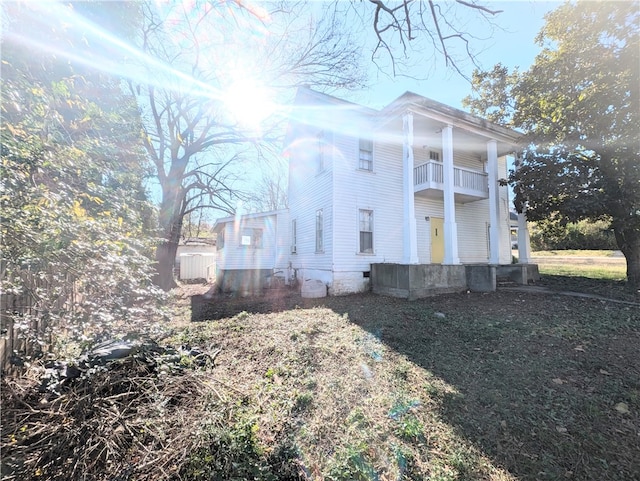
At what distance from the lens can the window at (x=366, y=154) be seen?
34.1 ft

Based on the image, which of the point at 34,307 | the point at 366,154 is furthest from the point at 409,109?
the point at 34,307

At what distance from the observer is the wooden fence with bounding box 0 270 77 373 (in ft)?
7.95

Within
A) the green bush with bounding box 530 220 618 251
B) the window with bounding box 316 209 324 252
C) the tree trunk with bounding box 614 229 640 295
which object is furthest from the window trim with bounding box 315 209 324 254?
the green bush with bounding box 530 220 618 251

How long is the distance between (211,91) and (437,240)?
10867 millimetres

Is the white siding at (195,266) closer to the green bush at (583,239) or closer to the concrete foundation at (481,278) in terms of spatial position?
the concrete foundation at (481,278)

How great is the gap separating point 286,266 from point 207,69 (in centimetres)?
860

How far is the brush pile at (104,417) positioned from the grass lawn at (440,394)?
0.51 metres

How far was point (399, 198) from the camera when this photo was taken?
10766 mm

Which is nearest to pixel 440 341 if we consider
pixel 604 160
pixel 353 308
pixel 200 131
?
pixel 353 308

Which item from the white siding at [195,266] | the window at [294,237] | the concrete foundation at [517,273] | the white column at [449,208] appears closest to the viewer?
the white column at [449,208]

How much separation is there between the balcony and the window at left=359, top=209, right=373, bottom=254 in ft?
6.80

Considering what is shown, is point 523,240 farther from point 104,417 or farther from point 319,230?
point 104,417

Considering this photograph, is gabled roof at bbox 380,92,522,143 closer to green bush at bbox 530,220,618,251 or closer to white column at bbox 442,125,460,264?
white column at bbox 442,125,460,264

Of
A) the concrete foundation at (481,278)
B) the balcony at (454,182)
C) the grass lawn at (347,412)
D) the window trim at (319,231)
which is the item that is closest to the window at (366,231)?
the window trim at (319,231)
